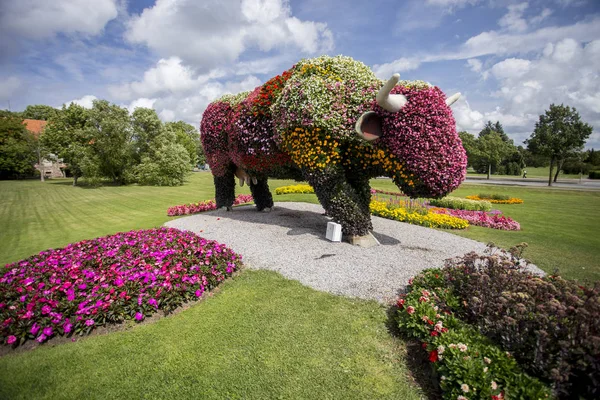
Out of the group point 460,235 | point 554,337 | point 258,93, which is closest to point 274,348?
point 554,337

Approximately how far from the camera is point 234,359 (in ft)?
13.3

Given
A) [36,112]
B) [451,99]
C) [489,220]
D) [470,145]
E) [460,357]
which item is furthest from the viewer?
[36,112]

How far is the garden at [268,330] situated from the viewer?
325cm

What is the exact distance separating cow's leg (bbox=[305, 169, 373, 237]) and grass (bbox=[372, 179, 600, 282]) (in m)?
4.25

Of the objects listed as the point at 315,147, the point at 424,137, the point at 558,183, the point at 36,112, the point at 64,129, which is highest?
the point at 36,112

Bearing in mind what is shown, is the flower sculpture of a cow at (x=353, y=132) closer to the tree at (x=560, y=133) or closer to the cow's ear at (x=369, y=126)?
the cow's ear at (x=369, y=126)

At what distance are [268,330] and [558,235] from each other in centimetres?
1113

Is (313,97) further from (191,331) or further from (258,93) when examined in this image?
(191,331)

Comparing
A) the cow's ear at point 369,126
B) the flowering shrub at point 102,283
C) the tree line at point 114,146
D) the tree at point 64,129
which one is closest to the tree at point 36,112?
the tree line at point 114,146

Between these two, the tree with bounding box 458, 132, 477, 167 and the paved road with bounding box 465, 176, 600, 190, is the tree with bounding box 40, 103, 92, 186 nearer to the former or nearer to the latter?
the paved road with bounding box 465, 176, 600, 190

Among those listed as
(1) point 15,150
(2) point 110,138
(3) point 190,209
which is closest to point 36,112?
(1) point 15,150

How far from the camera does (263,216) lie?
11945 mm

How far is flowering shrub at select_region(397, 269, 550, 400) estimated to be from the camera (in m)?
→ 2.90

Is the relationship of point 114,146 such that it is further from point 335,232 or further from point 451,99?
point 451,99
